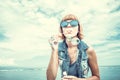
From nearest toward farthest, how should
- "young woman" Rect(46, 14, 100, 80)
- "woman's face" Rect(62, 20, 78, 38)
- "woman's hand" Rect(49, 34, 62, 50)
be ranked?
"woman's hand" Rect(49, 34, 62, 50)
"young woman" Rect(46, 14, 100, 80)
"woman's face" Rect(62, 20, 78, 38)

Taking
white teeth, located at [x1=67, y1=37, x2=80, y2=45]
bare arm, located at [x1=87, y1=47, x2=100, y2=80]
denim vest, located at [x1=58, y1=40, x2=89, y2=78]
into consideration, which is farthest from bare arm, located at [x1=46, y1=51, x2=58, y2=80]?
bare arm, located at [x1=87, y1=47, x2=100, y2=80]

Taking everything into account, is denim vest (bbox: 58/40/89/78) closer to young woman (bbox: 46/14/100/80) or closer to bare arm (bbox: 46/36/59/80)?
young woman (bbox: 46/14/100/80)

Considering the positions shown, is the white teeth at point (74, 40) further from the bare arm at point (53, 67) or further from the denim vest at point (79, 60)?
the bare arm at point (53, 67)

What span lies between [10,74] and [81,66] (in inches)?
130

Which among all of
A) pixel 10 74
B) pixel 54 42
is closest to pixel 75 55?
pixel 54 42

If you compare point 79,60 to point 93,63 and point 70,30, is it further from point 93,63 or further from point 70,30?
point 70,30

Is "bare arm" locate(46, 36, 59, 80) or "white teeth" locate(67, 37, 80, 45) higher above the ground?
"white teeth" locate(67, 37, 80, 45)

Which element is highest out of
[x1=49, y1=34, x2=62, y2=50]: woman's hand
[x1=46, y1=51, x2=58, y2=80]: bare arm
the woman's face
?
the woman's face

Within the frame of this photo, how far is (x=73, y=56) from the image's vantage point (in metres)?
3.34

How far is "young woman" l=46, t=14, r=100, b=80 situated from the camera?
319 centimetres

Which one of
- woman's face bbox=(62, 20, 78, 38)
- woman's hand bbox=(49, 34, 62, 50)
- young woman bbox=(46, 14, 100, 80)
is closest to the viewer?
woman's hand bbox=(49, 34, 62, 50)

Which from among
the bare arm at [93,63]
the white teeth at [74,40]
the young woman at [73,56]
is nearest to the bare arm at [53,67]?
the young woman at [73,56]

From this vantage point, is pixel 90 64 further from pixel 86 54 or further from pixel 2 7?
pixel 2 7

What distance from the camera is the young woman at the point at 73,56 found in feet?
10.5
